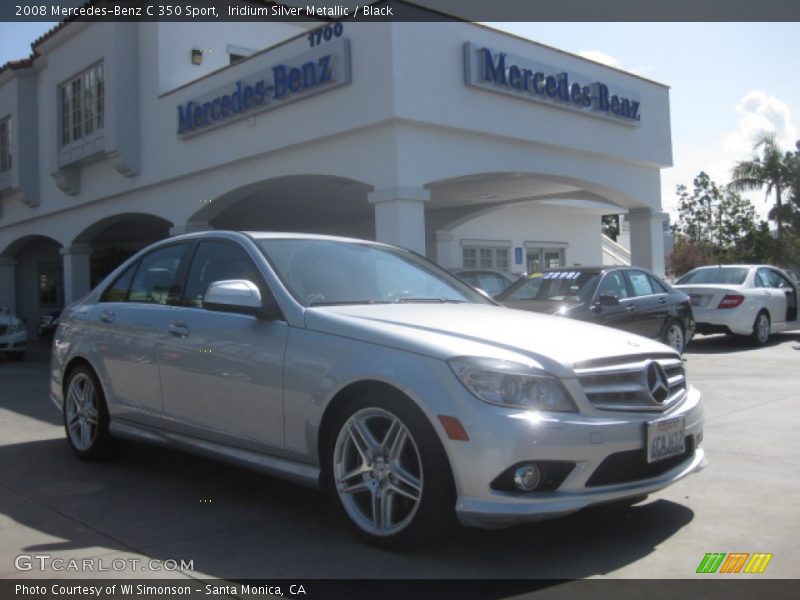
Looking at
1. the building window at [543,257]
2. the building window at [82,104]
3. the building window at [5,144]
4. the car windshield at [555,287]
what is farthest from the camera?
the building window at [543,257]

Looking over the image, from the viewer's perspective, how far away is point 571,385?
12.3 ft

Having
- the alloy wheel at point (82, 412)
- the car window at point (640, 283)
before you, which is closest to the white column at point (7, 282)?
the car window at point (640, 283)

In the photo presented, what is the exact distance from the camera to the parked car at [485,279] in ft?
44.2

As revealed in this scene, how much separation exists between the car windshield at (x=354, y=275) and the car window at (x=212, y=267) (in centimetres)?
18

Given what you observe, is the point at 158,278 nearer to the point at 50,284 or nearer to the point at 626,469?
the point at 626,469

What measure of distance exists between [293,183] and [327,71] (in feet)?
11.8

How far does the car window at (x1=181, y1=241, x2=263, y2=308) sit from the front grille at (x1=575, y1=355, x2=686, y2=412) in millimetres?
2117

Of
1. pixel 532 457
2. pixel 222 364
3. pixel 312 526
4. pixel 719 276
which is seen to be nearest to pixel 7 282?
pixel 719 276

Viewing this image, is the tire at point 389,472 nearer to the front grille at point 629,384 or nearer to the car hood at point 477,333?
the car hood at point 477,333

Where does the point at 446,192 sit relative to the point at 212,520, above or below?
above

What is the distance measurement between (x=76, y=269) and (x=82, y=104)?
4.05m

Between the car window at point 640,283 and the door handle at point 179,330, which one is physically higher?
the car window at point 640,283

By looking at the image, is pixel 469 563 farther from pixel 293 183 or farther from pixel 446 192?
pixel 446 192

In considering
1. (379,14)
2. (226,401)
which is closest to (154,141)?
(379,14)
